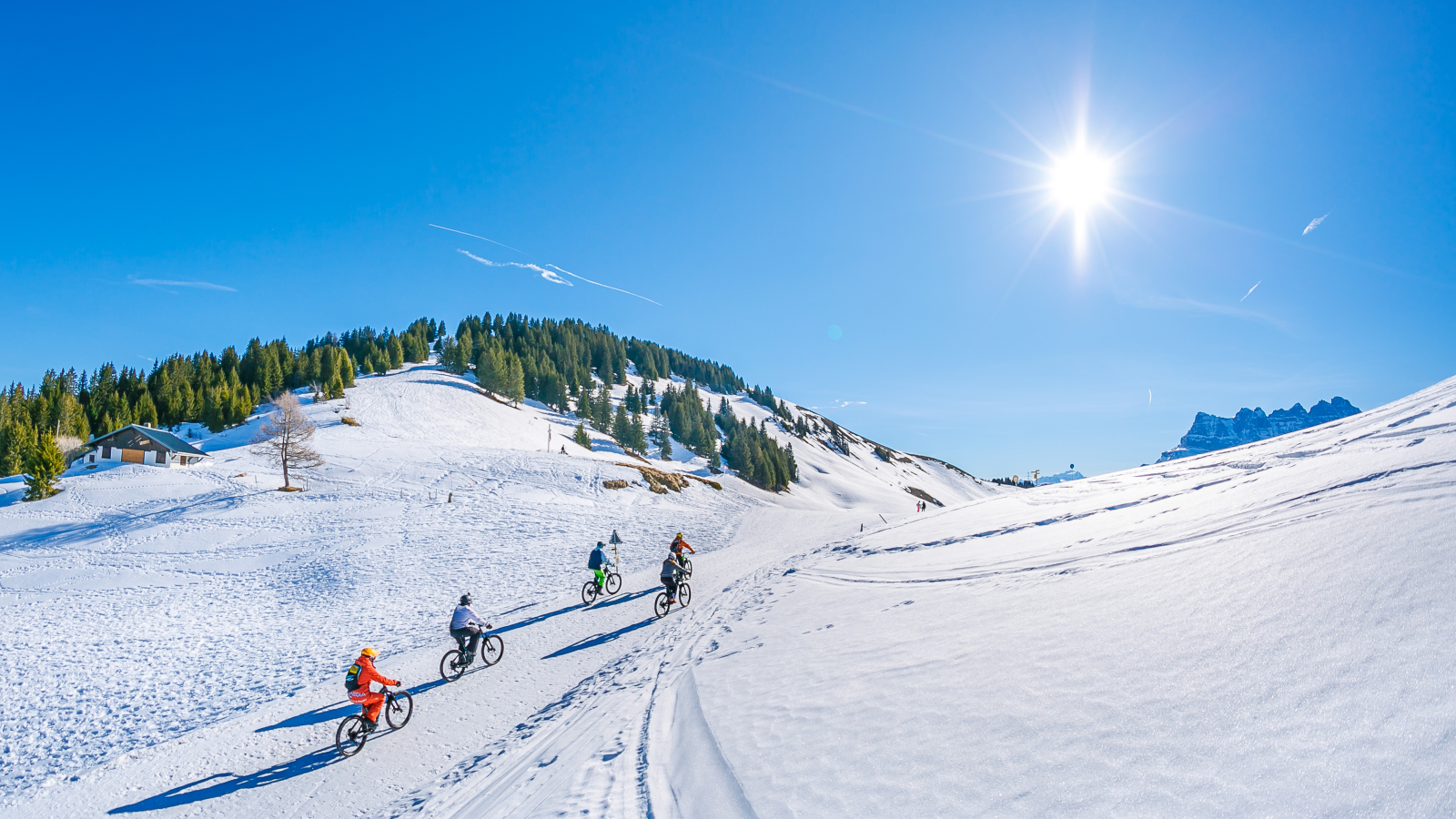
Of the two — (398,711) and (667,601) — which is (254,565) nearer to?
(667,601)

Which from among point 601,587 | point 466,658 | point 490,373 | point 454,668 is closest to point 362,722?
point 454,668

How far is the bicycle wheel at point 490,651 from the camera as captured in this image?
44.2 ft

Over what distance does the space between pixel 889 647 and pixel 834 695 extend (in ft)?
6.05

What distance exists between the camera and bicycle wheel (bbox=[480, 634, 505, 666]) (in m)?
13.5

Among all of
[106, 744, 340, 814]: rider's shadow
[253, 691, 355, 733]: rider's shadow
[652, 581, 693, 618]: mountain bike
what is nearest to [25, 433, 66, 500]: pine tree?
[253, 691, 355, 733]: rider's shadow

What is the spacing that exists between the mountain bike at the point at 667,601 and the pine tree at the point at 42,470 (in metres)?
44.1

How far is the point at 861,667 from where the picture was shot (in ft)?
29.3

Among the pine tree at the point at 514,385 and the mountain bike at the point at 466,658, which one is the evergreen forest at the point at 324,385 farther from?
the mountain bike at the point at 466,658

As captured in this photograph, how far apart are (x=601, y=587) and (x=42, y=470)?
139ft

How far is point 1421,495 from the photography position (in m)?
7.29

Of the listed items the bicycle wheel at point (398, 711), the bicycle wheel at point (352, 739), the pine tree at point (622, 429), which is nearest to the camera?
the bicycle wheel at point (352, 739)

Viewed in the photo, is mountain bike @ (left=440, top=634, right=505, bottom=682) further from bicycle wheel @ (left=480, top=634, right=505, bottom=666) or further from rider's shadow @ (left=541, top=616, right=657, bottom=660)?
rider's shadow @ (left=541, top=616, right=657, bottom=660)

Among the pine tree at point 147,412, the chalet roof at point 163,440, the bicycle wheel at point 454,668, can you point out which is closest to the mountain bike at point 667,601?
the bicycle wheel at point 454,668

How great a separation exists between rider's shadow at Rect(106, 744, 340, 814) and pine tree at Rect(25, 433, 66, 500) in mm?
43484
